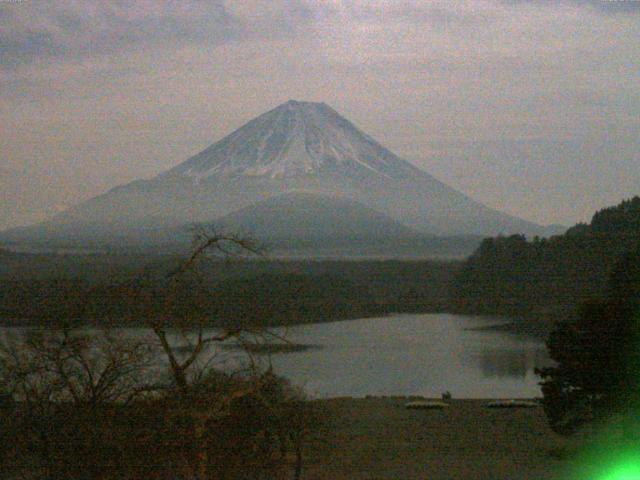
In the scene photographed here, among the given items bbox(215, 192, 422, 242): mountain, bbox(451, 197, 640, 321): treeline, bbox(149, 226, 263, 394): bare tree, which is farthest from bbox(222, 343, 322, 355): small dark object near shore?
bbox(215, 192, 422, 242): mountain

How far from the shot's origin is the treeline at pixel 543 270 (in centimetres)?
2583

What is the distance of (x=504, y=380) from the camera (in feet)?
55.4

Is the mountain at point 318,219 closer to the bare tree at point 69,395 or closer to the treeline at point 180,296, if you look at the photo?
the treeline at point 180,296

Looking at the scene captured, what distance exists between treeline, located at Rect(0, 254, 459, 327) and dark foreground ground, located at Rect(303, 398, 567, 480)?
4.17 ft

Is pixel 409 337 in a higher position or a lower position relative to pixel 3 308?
lower

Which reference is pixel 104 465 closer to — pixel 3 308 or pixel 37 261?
pixel 3 308

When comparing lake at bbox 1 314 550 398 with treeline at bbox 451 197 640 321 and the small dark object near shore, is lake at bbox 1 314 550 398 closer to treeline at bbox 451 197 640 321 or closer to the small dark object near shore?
Answer: treeline at bbox 451 197 640 321

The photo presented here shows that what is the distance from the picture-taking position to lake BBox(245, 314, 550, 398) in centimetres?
1452

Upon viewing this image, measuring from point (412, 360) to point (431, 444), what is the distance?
970 centimetres

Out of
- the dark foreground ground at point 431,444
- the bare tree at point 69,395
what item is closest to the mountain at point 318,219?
the dark foreground ground at point 431,444

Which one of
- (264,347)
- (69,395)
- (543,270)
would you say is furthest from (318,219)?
(69,395)

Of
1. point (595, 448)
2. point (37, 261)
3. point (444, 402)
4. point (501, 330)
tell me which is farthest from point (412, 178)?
point (595, 448)

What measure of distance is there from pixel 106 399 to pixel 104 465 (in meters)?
0.35

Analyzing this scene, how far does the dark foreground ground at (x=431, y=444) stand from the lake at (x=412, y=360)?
170cm
